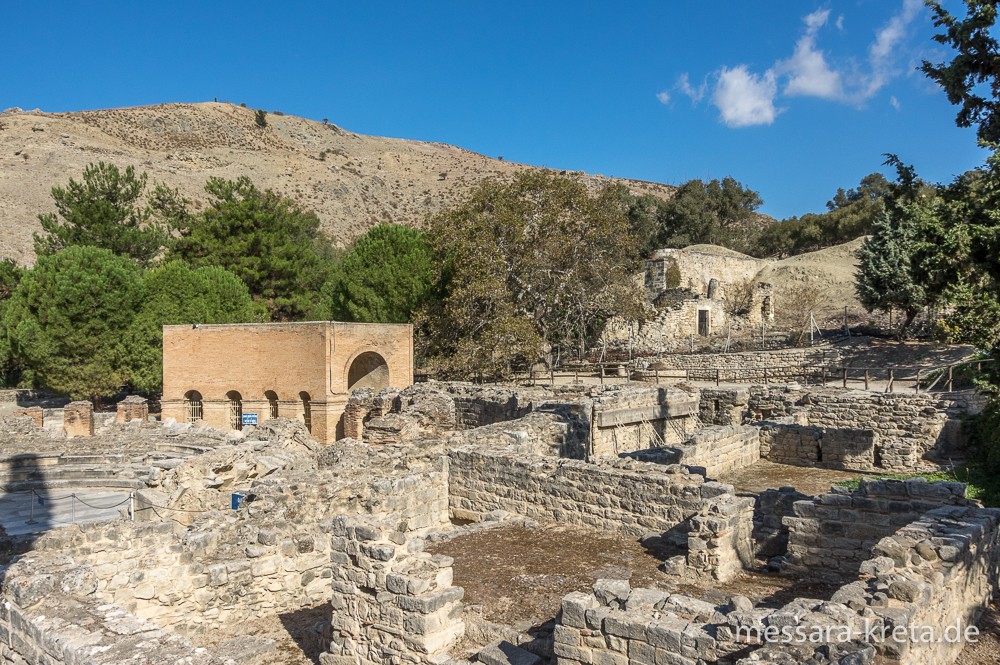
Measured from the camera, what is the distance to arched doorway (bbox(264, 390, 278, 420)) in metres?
26.6

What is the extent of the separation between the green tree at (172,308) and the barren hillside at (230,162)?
37.2 m

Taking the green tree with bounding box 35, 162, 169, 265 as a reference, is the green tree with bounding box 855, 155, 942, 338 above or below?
below

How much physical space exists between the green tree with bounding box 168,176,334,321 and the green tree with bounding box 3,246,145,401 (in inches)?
281

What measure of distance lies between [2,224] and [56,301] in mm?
44511

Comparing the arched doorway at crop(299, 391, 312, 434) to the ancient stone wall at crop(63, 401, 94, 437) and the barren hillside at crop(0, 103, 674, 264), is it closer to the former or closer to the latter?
the ancient stone wall at crop(63, 401, 94, 437)

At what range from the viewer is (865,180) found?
3255 inches

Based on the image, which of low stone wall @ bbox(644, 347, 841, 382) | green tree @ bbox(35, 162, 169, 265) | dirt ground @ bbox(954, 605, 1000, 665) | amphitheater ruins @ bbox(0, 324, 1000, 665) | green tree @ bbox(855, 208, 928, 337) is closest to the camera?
amphitheater ruins @ bbox(0, 324, 1000, 665)

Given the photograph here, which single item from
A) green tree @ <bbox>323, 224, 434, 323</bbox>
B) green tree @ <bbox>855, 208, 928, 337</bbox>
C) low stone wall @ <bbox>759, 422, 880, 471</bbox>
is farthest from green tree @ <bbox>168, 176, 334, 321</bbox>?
low stone wall @ <bbox>759, 422, 880, 471</bbox>

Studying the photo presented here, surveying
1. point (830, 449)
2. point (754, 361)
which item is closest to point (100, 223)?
point (754, 361)

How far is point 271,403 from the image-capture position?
2669cm

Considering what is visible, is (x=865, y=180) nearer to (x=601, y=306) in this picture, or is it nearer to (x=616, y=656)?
(x=601, y=306)

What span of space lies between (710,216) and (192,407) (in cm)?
4714

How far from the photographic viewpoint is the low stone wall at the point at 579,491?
9.01 metres

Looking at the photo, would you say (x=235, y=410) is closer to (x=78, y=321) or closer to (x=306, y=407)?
(x=306, y=407)
